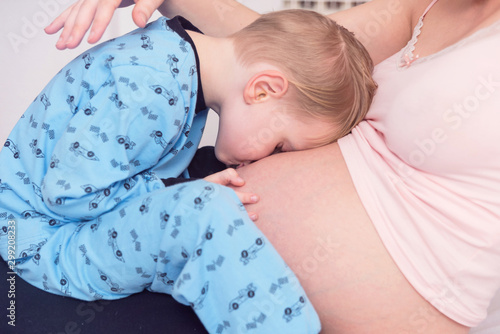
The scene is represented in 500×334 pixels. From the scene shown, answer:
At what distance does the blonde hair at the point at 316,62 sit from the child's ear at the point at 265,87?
19mm

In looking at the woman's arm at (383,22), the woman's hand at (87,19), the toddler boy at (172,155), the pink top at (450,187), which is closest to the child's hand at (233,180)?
the toddler boy at (172,155)

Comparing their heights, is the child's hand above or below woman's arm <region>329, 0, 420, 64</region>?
below

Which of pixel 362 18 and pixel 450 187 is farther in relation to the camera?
pixel 362 18

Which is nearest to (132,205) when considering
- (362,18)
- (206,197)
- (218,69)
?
(206,197)

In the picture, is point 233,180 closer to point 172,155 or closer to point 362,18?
point 172,155

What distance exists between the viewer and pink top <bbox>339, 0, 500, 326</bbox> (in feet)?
2.76

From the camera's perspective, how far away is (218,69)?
1.06 meters

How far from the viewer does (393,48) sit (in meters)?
1.26

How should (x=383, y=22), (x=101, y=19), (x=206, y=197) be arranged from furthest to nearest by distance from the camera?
(x=383, y=22) < (x=101, y=19) < (x=206, y=197)

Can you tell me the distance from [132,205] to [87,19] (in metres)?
0.37

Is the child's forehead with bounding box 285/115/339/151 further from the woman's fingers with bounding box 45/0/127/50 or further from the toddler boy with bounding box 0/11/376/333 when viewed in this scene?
the woman's fingers with bounding box 45/0/127/50

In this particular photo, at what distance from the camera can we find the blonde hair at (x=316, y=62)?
3.39 feet

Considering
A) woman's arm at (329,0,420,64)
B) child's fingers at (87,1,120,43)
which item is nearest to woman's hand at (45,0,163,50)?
child's fingers at (87,1,120,43)

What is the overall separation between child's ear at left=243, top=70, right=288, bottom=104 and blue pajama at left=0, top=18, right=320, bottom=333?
4.2 inches
